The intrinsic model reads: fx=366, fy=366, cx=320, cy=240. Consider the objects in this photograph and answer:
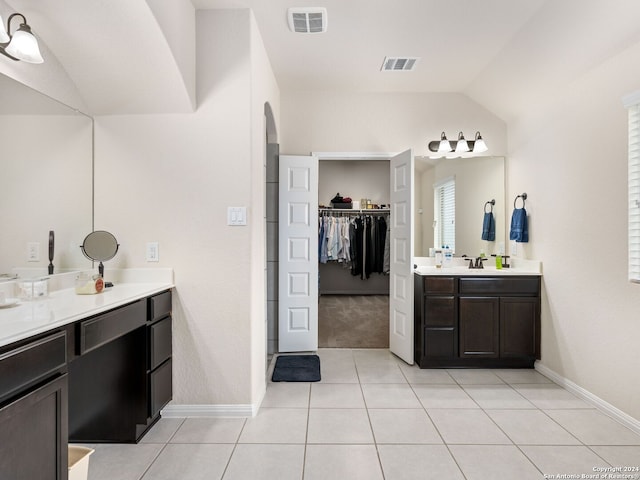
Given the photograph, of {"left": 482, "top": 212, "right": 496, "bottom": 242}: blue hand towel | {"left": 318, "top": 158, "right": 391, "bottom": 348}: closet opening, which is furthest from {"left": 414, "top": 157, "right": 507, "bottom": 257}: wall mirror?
{"left": 318, "top": 158, "right": 391, "bottom": 348}: closet opening

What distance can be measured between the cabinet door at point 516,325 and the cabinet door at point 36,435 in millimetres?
3228

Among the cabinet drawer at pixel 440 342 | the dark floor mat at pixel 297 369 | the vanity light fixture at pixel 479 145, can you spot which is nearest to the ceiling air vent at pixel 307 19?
the vanity light fixture at pixel 479 145

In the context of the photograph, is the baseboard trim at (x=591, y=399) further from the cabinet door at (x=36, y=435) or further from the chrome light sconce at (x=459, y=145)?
the cabinet door at (x=36, y=435)

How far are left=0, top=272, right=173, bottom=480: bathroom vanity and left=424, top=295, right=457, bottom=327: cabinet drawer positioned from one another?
216 centimetres

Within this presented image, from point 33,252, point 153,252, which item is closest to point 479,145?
point 153,252

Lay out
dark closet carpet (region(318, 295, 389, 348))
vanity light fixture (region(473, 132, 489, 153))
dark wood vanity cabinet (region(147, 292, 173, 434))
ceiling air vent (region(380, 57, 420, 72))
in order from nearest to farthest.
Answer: dark wood vanity cabinet (region(147, 292, 173, 434)) → ceiling air vent (region(380, 57, 420, 72)) → vanity light fixture (region(473, 132, 489, 153)) → dark closet carpet (region(318, 295, 389, 348))

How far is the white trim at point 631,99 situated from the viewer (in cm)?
221

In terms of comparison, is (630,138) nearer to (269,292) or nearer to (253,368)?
(253,368)

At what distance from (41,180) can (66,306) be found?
820 mm

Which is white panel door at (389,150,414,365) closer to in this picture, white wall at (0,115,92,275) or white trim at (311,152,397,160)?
white trim at (311,152,397,160)

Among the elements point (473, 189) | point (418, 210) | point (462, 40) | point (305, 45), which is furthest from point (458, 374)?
point (305, 45)

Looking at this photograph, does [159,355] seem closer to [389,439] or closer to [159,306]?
[159,306]

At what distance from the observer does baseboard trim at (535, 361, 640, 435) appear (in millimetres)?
2273

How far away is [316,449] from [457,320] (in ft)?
5.96
